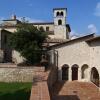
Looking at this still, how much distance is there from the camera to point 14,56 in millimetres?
50094

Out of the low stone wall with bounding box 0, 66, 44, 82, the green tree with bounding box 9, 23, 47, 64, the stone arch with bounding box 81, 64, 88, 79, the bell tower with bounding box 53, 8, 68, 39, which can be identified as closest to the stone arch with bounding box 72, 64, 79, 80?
the stone arch with bounding box 81, 64, 88, 79

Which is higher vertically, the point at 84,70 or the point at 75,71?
the point at 84,70

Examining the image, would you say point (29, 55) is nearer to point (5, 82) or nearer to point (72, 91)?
point (5, 82)

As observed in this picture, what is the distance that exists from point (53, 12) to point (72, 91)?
4308cm

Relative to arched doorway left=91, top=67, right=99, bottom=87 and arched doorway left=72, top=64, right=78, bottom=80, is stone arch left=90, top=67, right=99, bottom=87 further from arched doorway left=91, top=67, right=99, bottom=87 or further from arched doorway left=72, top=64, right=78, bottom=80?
arched doorway left=72, top=64, right=78, bottom=80

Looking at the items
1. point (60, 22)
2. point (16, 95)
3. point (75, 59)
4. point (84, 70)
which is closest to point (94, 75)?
point (84, 70)

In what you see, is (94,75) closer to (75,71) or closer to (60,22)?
(75,71)

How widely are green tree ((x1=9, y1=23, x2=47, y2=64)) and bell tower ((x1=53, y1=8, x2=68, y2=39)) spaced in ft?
91.7

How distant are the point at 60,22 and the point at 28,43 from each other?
32.3 meters

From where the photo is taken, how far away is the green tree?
3759 cm

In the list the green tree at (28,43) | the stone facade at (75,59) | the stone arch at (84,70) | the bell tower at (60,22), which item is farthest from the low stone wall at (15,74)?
the bell tower at (60,22)

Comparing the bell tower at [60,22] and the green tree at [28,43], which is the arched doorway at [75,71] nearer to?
the green tree at [28,43]

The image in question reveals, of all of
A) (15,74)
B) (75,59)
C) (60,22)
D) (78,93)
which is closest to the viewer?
(78,93)

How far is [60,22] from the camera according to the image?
6975cm
